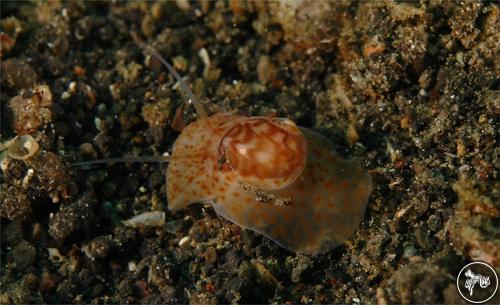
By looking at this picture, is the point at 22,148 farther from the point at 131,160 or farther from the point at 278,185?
the point at 278,185

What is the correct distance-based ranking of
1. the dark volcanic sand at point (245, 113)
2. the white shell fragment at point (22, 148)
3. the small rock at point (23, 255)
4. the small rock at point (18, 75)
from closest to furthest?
the dark volcanic sand at point (245, 113) < the small rock at point (23, 255) < the white shell fragment at point (22, 148) < the small rock at point (18, 75)

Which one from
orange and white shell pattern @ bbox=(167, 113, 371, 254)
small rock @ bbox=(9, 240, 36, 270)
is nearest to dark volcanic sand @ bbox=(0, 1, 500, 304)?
small rock @ bbox=(9, 240, 36, 270)

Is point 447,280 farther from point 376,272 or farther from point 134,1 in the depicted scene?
point 134,1

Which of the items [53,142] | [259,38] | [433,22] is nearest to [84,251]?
[53,142]

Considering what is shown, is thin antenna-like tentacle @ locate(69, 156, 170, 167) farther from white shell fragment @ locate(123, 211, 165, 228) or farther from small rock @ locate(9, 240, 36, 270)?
small rock @ locate(9, 240, 36, 270)

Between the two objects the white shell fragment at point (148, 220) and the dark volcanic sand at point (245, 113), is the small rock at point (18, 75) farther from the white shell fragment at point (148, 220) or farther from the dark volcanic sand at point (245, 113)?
the white shell fragment at point (148, 220)

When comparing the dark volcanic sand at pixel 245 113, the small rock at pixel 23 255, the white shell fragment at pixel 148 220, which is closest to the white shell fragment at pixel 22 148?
the dark volcanic sand at pixel 245 113
